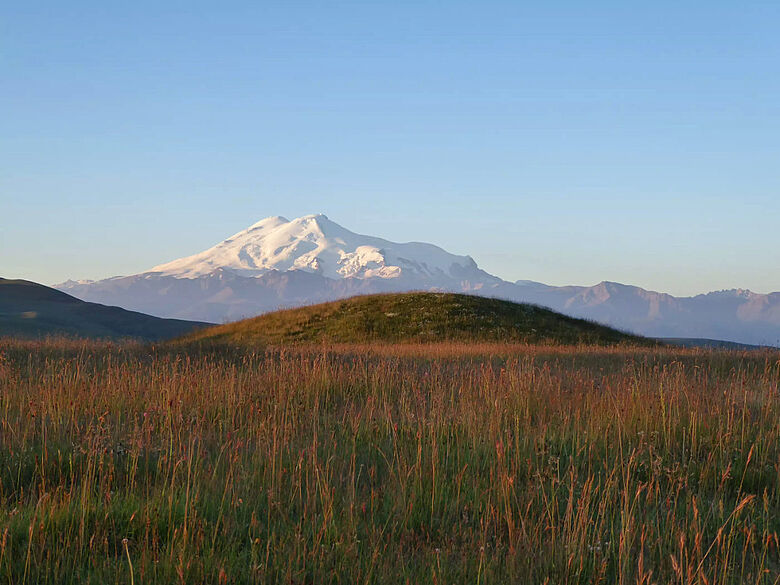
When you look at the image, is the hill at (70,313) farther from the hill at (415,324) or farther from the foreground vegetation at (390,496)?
the foreground vegetation at (390,496)

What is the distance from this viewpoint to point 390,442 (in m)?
6.31

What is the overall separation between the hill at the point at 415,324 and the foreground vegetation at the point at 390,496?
66.4 ft

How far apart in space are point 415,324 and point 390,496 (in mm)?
26392

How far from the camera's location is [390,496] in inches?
183

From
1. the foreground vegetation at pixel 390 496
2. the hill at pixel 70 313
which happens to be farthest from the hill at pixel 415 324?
the hill at pixel 70 313

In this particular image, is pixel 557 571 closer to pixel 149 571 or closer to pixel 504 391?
pixel 149 571

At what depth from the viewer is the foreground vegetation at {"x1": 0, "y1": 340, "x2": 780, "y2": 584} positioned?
356 cm

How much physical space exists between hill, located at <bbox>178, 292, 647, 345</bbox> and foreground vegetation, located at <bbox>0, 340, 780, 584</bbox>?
2025cm

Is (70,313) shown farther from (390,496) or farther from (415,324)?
(390,496)

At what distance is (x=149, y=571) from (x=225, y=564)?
0.42 metres

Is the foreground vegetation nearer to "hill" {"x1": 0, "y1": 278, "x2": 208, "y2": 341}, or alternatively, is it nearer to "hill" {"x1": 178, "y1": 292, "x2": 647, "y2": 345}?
"hill" {"x1": 178, "y1": 292, "x2": 647, "y2": 345}

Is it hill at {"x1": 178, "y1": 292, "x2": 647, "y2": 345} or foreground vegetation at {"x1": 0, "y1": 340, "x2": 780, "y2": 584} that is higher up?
hill at {"x1": 178, "y1": 292, "x2": 647, "y2": 345}

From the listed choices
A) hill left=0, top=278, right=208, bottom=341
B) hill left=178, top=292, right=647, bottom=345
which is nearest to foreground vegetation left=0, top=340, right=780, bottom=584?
hill left=178, top=292, right=647, bottom=345

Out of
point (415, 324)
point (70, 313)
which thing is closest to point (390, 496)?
point (415, 324)
